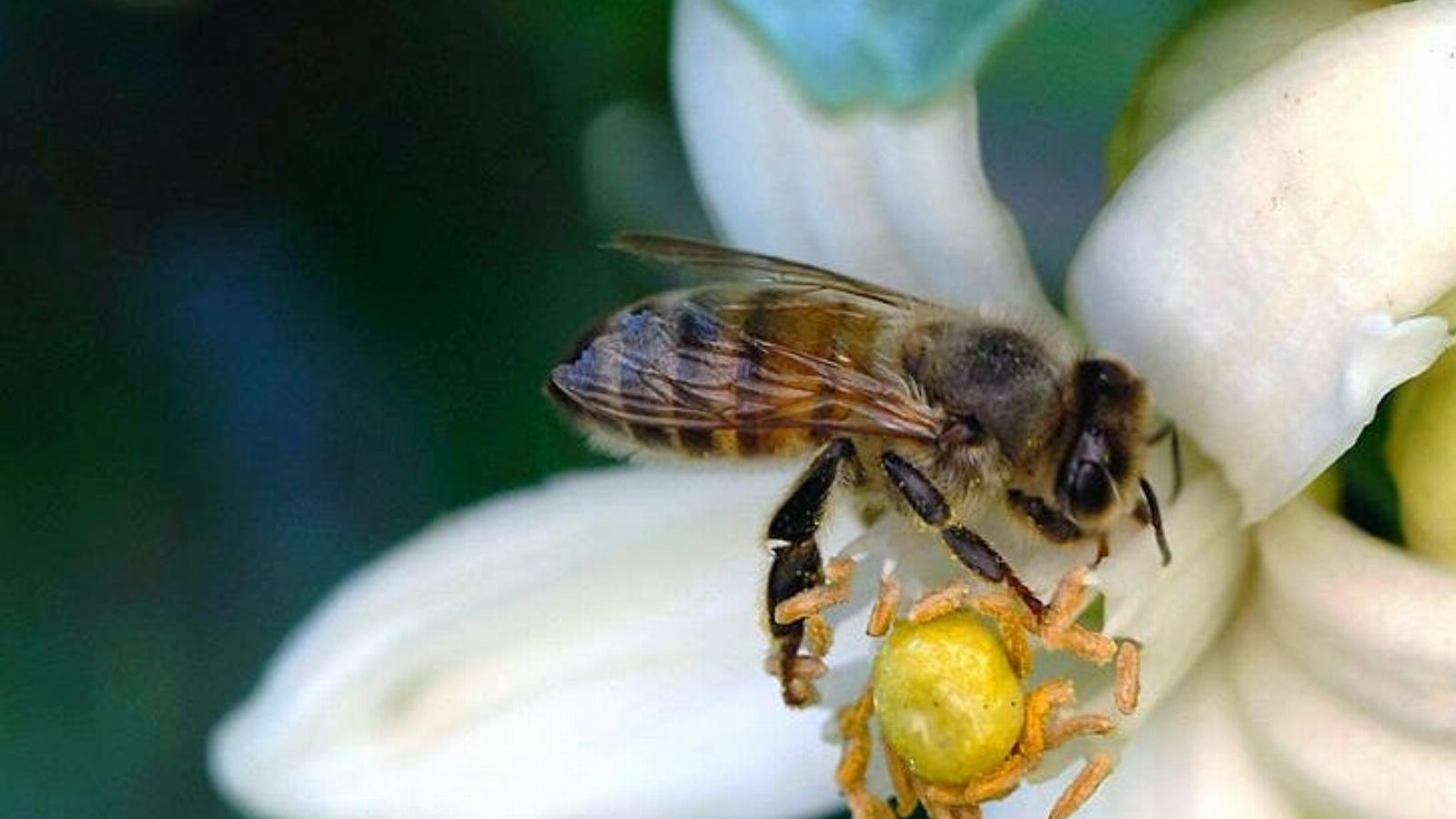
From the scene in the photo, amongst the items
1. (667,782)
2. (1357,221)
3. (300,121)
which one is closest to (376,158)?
(300,121)

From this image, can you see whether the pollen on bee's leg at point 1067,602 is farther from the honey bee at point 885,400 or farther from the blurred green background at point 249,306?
the blurred green background at point 249,306

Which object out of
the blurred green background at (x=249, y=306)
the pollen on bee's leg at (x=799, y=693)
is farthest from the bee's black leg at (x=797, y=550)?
the blurred green background at (x=249, y=306)

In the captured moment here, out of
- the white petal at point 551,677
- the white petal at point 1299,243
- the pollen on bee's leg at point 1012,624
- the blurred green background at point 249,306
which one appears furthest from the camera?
the blurred green background at point 249,306

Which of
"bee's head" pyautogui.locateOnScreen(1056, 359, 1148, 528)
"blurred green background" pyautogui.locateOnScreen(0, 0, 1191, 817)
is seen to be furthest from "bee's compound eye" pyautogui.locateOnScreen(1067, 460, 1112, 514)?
"blurred green background" pyautogui.locateOnScreen(0, 0, 1191, 817)

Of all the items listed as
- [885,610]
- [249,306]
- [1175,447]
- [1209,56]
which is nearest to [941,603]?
[885,610]

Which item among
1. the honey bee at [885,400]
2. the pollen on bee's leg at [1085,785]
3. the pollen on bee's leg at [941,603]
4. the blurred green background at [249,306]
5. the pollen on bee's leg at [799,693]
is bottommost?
the pollen on bee's leg at [1085,785]

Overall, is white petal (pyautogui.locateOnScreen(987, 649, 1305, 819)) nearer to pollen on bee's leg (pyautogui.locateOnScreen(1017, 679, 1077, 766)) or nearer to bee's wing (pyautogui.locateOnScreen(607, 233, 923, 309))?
pollen on bee's leg (pyautogui.locateOnScreen(1017, 679, 1077, 766))

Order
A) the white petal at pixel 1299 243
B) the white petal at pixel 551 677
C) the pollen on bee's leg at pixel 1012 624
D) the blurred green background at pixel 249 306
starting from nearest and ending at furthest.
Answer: the white petal at pixel 1299 243
the pollen on bee's leg at pixel 1012 624
the white petal at pixel 551 677
the blurred green background at pixel 249 306

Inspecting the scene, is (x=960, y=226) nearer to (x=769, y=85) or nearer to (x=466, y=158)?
(x=769, y=85)
